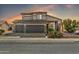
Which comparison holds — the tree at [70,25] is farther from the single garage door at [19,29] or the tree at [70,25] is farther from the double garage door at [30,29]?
the single garage door at [19,29]

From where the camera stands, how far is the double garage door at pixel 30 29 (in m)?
6.06

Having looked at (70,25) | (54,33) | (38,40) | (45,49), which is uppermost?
(70,25)

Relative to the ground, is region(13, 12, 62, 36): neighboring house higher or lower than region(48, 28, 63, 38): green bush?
higher

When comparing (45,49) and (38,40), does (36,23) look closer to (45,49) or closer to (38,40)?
(38,40)

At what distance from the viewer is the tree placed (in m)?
6.07

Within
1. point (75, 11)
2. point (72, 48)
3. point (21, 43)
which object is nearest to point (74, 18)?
point (75, 11)

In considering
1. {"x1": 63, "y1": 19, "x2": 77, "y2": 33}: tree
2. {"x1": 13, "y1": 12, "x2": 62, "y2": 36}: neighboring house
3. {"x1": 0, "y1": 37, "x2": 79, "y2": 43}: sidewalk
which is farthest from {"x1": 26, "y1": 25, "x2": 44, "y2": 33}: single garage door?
{"x1": 63, "y1": 19, "x2": 77, "y2": 33}: tree

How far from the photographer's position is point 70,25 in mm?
6098

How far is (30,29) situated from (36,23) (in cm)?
14

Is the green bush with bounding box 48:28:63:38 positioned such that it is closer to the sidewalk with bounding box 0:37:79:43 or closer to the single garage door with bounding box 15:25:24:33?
the sidewalk with bounding box 0:37:79:43

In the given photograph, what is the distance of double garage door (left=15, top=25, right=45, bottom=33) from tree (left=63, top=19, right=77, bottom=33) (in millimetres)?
367

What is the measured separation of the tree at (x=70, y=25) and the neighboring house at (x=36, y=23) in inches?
3.9

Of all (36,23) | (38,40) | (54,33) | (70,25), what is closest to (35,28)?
(36,23)
